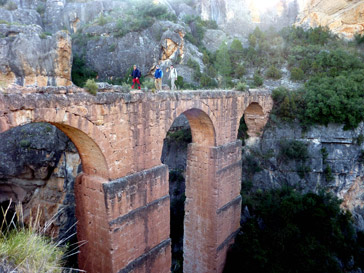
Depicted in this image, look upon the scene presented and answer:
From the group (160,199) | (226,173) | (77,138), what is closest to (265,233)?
(226,173)

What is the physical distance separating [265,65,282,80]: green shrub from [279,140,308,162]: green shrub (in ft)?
18.6

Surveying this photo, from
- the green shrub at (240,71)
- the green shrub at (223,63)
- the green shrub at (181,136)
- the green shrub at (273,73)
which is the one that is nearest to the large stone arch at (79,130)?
the green shrub at (181,136)

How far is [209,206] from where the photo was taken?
370 inches

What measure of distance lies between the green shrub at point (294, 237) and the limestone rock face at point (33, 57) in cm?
1240

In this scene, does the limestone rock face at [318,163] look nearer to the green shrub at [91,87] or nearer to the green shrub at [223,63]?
the green shrub at [223,63]

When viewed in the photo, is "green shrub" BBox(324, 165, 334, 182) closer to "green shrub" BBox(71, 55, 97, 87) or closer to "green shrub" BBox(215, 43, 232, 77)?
"green shrub" BBox(215, 43, 232, 77)

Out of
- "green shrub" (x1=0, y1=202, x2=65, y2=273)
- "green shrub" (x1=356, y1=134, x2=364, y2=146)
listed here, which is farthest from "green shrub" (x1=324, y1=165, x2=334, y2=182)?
"green shrub" (x1=0, y1=202, x2=65, y2=273)

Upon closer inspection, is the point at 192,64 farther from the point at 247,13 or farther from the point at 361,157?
the point at 247,13

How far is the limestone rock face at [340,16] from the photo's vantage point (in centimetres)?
2045

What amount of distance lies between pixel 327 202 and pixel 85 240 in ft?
33.7

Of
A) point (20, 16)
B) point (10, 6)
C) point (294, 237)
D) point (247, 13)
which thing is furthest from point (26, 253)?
point (247, 13)

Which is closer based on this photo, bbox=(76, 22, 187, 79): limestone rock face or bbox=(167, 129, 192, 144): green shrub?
bbox=(167, 129, 192, 144): green shrub

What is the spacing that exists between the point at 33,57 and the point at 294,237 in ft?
50.7

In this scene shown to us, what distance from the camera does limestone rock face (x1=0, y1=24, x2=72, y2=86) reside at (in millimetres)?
15234
